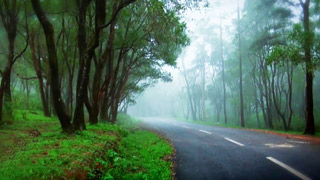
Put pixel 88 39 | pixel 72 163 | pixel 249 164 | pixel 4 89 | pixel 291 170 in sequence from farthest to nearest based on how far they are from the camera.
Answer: pixel 88 39, pixel 4 89, pixel 249 164, pixel 291 170, pixel 72 163

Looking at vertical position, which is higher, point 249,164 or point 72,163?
point 72,163

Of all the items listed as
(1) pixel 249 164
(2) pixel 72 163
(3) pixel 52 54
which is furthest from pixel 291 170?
(3) pixel 52 54

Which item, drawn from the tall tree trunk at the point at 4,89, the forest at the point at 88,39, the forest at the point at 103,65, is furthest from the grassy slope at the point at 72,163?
the tall tree trunk at the point at 4,89

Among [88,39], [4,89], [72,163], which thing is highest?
[88,39]

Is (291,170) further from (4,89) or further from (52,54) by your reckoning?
(4,89)

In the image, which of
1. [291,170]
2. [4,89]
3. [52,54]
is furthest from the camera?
[4,89]

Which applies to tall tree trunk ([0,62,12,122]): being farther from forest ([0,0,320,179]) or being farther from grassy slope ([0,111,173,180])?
grassy slope ([0,111,173,180])

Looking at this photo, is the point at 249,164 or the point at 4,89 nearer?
the point at 249,164

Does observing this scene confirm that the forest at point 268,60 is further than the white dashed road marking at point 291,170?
Yes

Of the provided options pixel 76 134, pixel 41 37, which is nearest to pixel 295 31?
pixel 76 134

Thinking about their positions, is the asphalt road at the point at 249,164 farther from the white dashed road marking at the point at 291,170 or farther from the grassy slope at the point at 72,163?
the grassy slope at the point at 72,163

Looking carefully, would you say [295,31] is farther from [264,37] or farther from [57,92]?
[57,92]

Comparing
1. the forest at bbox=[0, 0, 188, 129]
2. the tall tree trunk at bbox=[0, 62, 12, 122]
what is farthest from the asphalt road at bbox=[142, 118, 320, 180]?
the tall tree trunk at bbox=[0, 62, 12, 122]

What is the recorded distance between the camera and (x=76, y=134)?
35.0 ft
